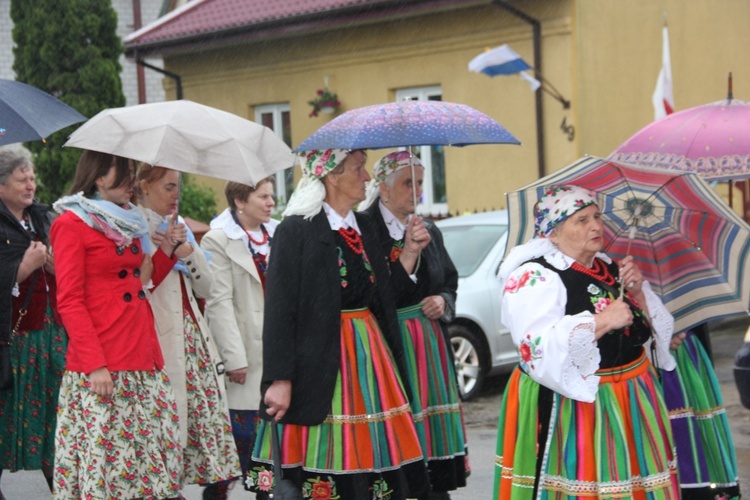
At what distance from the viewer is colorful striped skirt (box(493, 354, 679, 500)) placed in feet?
14.3

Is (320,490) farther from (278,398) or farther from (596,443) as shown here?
(596,443)

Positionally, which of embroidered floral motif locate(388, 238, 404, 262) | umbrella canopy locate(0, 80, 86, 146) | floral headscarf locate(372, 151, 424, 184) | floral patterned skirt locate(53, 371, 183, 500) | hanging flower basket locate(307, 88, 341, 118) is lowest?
floral patterned skirt locate(53, 371, 183, 500)

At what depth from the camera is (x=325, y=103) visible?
17.3 m

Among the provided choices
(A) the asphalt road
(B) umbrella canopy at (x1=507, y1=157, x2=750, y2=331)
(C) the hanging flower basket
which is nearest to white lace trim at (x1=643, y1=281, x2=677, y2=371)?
(B) umbrella canopy at (x1=507, y1=157, x2=750, y2=331)

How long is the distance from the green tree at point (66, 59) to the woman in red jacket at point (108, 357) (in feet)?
42.2

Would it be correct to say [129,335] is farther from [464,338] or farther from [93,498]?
[464,338]

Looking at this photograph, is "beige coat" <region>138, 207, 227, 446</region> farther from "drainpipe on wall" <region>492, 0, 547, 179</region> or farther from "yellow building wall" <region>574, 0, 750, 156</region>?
"yellow building wall" <region>574, 0, 750, 156</region>

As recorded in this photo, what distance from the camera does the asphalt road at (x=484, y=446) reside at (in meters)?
7.00

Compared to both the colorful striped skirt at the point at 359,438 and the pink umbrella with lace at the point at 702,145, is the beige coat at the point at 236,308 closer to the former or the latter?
the colorful striped skirt at the point at 359,438

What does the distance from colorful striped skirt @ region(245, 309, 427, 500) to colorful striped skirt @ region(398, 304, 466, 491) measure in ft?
2.49

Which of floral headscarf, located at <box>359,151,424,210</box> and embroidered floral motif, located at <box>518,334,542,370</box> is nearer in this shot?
embroidered floral motif, located at <box>518,334,542,370</box>

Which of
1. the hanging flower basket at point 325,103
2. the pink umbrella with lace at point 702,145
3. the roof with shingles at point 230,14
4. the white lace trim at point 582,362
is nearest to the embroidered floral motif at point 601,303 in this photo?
the white lace trim at point 582,362

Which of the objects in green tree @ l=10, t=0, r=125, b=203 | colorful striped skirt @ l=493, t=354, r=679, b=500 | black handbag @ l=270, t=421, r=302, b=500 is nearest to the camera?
colorful striped skirt @ l=493, t=354, r=679, b=500

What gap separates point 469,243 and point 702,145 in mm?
5630
